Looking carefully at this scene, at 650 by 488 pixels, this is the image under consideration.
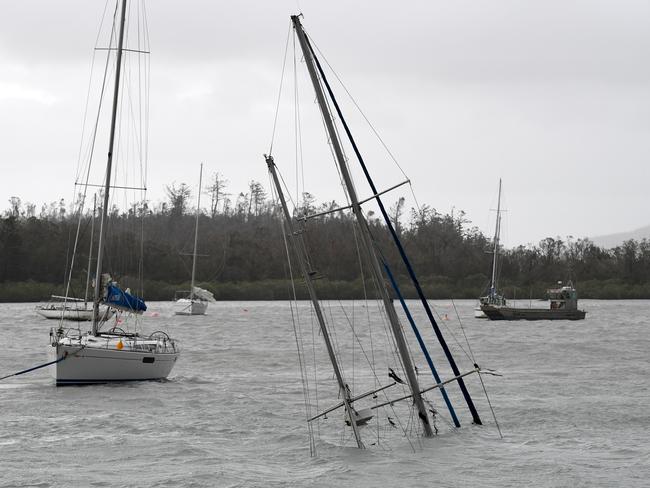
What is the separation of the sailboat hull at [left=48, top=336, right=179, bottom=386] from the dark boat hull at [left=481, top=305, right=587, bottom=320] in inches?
2669

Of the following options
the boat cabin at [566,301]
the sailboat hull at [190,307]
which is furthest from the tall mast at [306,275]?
the boat cabin at [566,301]

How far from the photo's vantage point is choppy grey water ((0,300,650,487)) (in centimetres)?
2472

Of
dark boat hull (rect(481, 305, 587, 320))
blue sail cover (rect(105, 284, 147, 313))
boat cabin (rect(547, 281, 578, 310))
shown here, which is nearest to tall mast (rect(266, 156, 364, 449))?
blue sail cover (rect(105, 284, 147, 313))

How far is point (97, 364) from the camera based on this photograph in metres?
38.3

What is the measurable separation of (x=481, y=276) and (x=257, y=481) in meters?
149

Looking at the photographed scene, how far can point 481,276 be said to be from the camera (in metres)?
171

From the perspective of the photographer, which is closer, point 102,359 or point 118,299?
point 102,359

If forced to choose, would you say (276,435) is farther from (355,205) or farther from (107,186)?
(107,186)

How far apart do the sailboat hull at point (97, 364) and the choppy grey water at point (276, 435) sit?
476mm

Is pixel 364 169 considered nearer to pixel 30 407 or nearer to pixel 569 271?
pixel 30 407

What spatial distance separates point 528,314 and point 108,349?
239ft

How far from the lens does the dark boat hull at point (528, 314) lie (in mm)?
103938

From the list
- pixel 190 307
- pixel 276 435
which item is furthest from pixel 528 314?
pixel 276 435

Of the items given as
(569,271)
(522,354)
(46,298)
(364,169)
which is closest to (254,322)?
(522,354)
